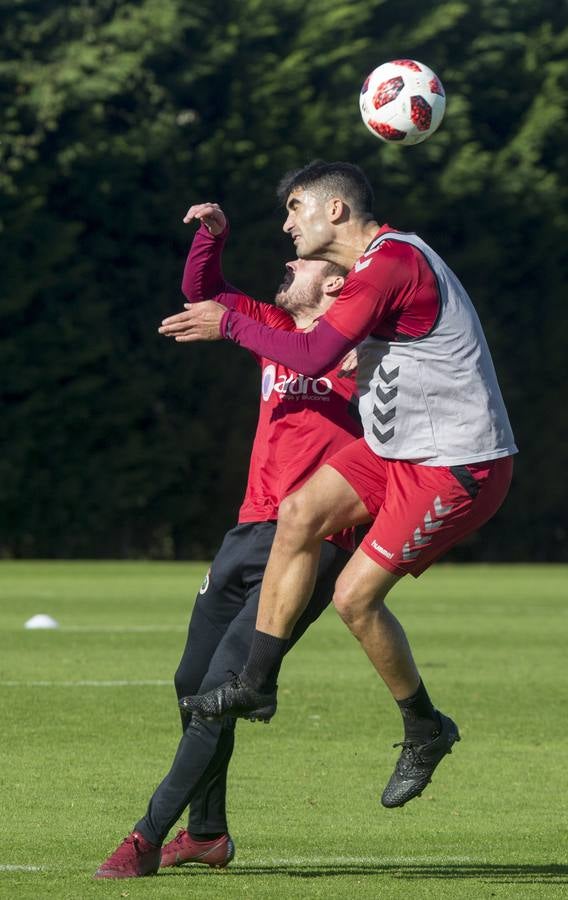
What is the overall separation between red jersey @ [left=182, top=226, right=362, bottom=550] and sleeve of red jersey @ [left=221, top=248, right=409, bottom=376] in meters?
0.57

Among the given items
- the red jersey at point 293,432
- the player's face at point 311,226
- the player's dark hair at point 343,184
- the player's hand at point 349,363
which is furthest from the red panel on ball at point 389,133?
the player's hand at point 349,363

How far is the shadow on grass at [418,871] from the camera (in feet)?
22.9

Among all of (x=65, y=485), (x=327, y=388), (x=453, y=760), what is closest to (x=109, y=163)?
(x=65, y=485)

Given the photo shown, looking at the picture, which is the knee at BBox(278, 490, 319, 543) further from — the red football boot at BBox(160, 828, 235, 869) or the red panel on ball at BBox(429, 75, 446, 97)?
the red panel on ball at BBox(429, 75, 446, 97)

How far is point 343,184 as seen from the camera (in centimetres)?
729

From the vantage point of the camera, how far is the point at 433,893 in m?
6.63

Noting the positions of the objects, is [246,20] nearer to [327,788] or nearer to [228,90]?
[228,90]

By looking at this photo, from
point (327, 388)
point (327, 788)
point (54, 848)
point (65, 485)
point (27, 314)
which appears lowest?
point (65, 485)

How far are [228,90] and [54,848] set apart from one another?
28036 mm

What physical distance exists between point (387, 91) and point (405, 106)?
0.18 m

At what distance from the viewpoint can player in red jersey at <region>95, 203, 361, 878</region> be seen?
7.01 meters

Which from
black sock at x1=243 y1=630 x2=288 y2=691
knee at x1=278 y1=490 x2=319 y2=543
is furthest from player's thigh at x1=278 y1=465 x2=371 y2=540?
black sock at x1=243 y1=630 x2=288 y2=691

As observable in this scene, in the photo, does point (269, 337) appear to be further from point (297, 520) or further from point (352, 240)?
point (297, 520)

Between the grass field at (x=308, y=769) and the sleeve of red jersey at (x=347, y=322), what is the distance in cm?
188
